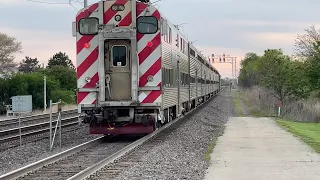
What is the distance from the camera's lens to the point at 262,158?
1169cm

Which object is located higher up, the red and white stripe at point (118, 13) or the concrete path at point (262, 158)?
the red and white stripe at point (118, 13)

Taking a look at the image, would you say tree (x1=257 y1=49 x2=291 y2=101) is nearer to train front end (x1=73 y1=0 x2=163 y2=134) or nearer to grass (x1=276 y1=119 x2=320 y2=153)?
grass (x1=276 y1=119 x2=320 y2=153)

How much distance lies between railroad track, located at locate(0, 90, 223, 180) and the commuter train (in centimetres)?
84

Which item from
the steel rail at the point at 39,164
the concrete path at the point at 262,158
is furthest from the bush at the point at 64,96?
the steel rail at the point at 39,164

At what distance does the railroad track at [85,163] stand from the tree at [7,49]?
6507 centimetres

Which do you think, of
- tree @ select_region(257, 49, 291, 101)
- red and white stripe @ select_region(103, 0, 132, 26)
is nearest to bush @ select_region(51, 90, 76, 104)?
tree @ select_region(257, 49, 291, 101)

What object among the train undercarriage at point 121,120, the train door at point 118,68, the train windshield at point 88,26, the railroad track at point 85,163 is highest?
the train windshield at point 88,26

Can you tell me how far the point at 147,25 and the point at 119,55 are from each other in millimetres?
1250

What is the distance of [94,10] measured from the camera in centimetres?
1547

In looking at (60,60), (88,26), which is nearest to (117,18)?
(88,26)

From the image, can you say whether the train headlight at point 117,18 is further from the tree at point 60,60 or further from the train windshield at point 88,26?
the tree at point 60,60

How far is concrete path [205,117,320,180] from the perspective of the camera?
9.53 metres

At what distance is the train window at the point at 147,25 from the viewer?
15141 millimetres

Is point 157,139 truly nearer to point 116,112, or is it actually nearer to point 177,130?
point 116,112
